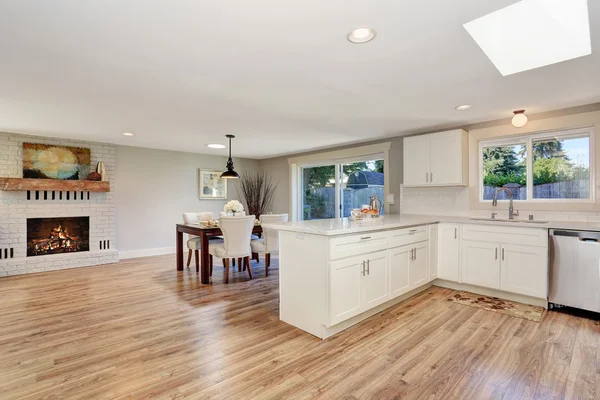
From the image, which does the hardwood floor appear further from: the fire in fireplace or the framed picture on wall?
the framed picture on wall

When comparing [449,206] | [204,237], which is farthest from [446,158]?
[204,237]

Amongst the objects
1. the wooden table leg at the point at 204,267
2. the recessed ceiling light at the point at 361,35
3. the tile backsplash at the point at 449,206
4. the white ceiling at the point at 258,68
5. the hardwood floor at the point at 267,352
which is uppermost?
the white ceiling at the point at 258,68

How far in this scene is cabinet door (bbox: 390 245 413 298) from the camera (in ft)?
9.94

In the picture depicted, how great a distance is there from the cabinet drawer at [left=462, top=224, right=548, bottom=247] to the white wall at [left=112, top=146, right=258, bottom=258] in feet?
17.4

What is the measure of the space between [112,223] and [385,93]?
5198 mm

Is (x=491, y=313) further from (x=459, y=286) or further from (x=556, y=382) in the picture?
(x=556, y=382)

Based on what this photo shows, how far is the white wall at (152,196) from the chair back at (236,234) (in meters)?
2.74

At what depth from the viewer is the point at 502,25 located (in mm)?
2004

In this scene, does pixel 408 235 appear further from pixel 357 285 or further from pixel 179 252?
pixel 179 252

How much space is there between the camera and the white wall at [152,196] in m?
5.70

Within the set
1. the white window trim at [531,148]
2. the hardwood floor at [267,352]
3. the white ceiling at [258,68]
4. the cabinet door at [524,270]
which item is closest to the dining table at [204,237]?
the hardwood floor at [267,352]

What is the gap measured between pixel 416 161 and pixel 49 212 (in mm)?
5878

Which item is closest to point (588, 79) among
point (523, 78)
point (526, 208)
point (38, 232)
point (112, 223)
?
point (523, 78)

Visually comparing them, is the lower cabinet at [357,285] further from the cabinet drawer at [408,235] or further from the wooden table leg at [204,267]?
the wooden table leg at [204,267]
